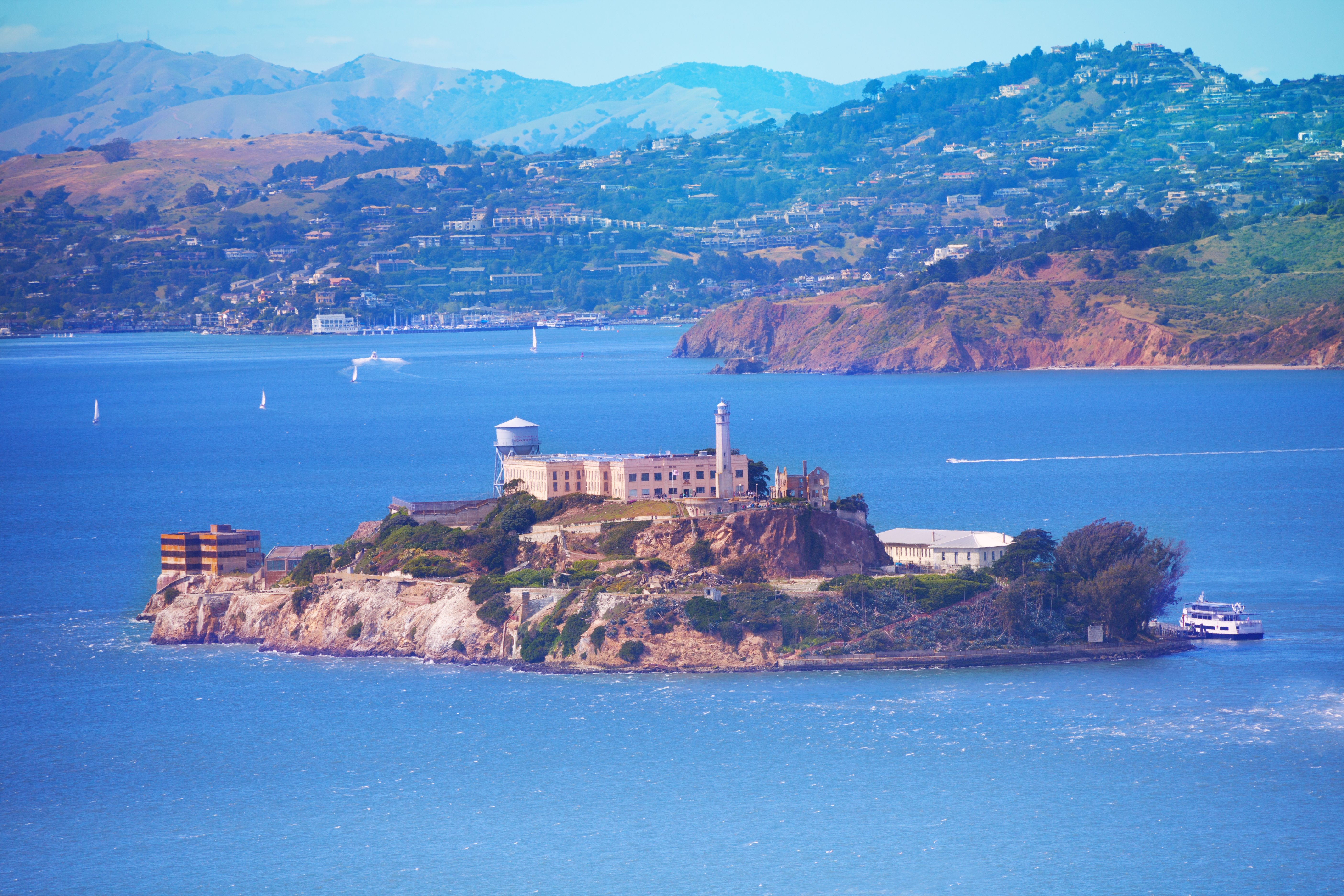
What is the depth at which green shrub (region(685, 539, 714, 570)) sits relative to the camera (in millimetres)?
57219

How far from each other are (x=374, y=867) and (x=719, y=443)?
2572 centimetres

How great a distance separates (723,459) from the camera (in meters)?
61.8

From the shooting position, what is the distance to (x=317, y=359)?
7726 inches

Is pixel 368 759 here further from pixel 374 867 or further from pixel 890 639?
pixel 890 639

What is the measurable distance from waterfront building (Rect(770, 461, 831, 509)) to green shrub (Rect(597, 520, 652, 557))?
4171 millimetres

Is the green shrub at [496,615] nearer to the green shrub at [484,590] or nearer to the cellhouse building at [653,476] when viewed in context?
the green shrub at [484,590]

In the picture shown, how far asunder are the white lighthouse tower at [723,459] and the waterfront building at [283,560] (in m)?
12.4

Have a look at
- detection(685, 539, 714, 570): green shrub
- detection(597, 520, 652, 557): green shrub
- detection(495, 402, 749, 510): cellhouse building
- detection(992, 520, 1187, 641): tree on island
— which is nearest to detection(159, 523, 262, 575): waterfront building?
detection(495, 402, 749, 510): cellhouse building

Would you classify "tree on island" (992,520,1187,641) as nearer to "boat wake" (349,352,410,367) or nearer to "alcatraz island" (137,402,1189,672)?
"alcatraz island" (137,402,1189,672)

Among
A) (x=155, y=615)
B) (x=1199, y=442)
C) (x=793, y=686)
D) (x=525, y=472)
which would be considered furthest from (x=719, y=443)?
(x=1199, y=442)

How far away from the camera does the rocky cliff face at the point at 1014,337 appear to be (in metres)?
161

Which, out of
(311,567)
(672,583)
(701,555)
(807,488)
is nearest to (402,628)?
(311,567)

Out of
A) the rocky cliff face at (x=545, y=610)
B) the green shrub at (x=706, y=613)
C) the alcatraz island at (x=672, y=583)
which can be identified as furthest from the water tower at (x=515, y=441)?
the green shrub at (x=706, y=613)

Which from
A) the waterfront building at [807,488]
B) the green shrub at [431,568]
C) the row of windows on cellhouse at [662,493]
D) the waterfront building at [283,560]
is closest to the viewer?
the green shrub at [431,568]
